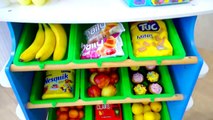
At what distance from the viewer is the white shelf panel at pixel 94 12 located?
2.57 feet

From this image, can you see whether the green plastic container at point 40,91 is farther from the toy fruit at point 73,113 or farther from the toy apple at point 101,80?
the toy fruit at point 73,113

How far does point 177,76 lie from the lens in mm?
1104

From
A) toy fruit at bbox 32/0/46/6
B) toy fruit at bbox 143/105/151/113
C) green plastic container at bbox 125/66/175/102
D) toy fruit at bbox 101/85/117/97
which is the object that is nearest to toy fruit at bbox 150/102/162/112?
toy fruit at bbox 143/105/151/113

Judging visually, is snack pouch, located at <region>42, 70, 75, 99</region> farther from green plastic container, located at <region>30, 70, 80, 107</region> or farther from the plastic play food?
the plastic play food

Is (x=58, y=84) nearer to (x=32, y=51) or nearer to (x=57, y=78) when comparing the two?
(x=57, y=78)

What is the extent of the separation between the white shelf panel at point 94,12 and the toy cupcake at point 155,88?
360mm

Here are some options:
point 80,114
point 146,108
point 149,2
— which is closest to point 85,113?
point 80,114

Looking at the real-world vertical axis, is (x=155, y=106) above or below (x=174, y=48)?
below

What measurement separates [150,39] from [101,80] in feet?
0.90

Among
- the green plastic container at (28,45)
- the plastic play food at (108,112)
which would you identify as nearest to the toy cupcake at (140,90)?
the plastic play food at (108,112)

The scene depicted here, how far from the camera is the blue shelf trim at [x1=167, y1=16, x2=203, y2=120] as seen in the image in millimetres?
914

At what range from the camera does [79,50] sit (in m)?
0.94

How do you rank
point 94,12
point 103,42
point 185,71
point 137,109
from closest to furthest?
point 94,12 → point 103,42 → point 185,71 → point 137,109

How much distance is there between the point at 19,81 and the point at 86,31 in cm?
32
